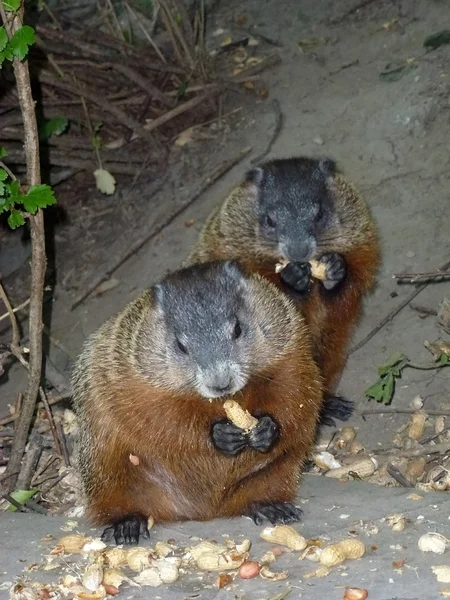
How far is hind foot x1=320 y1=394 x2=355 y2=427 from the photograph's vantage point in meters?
5.11

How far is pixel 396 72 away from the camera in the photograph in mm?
6879

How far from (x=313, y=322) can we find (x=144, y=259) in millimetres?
2028

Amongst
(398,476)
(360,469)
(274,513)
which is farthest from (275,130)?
(274,513)

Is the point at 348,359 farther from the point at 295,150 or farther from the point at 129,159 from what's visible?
the point at 129,159

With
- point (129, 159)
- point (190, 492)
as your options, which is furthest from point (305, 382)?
point (129, 159)

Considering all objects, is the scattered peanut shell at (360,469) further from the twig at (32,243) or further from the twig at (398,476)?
the twig at (32,243)

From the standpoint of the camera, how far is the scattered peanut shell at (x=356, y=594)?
293cm

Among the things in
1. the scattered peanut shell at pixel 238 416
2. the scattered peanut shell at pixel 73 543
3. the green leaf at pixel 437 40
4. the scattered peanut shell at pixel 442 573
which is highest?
the green leaf at pixel 437 40

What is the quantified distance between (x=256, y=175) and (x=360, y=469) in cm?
181

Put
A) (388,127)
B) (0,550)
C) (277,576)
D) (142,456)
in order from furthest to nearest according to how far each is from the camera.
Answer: (388,127)
(142,456)
(0,550)
(277,576)

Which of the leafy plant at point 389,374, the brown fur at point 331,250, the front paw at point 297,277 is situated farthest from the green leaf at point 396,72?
the leafy plant at point 389,374

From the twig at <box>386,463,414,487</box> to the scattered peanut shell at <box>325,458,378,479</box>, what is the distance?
84 millimetres

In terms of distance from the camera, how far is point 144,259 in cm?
675

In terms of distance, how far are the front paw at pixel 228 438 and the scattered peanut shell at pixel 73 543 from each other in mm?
650
